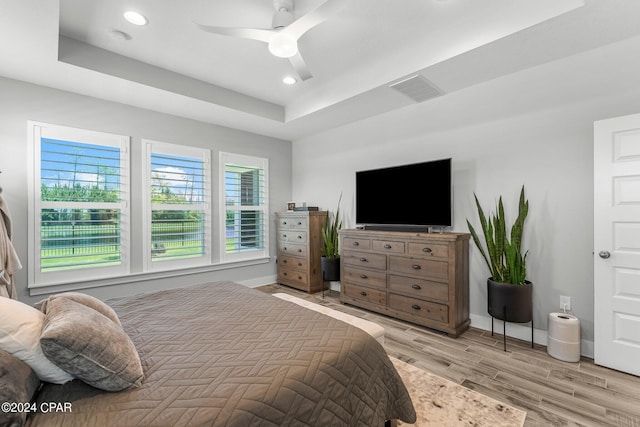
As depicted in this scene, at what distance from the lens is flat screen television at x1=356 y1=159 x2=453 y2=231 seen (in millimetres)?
3123

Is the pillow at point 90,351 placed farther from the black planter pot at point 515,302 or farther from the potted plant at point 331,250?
the potted plant at point 331,250

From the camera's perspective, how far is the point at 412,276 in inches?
125

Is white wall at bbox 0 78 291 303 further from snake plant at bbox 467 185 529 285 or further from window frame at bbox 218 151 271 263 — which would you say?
snake plant at bbox 467 185 529 285

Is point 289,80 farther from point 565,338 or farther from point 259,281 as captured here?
point 565,338

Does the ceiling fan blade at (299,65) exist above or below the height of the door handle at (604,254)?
above

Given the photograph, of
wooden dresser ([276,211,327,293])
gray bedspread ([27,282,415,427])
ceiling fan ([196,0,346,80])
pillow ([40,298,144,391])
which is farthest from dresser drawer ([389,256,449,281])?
pillow ([40,298,144,391])

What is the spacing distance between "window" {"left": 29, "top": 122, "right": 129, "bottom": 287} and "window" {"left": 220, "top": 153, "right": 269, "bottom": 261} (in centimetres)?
131

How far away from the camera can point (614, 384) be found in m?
2.07

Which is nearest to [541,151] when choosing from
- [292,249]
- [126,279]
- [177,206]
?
[292,249]

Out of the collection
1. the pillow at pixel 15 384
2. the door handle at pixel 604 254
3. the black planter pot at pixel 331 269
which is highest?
the door handle at pixel 604 254

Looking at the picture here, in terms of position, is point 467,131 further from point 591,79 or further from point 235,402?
point 235,402

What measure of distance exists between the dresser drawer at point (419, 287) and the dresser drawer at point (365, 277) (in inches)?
4.9

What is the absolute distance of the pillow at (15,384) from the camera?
31.8 inches

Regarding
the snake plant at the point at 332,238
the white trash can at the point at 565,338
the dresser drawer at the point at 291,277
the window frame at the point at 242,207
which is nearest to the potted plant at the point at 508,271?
the white trash can at the point at 565,338
